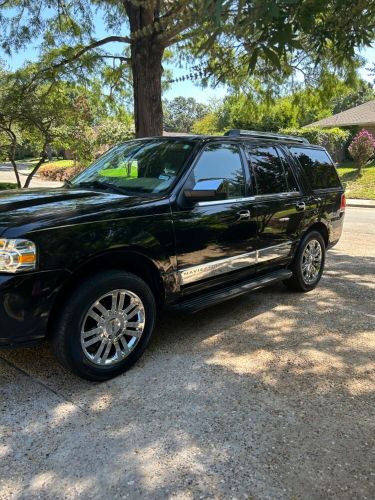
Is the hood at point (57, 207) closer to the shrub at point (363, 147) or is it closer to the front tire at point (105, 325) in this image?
the front tire at point (105, 325)

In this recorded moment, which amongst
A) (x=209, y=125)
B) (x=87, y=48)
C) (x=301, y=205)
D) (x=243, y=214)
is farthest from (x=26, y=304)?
(x=209, y=125)

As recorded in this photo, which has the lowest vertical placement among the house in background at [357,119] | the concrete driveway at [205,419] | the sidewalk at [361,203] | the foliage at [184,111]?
the sidewalk at [361,203]

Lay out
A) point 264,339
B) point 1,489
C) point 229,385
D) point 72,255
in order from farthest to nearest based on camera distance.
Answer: point 264,339 → point 229,385 → point 72,255 → point 1,489

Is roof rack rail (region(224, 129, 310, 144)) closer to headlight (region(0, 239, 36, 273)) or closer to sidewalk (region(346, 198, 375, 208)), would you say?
headlight (region(0, 239, 36, 273))

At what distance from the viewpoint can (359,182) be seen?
77.2 ft

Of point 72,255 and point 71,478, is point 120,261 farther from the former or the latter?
point 71,478

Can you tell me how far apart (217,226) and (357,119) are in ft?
105

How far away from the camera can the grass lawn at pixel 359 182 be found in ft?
69.4

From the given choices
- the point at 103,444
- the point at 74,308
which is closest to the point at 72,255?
the point at 74,308

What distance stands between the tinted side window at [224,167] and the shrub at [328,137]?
25.6 meters

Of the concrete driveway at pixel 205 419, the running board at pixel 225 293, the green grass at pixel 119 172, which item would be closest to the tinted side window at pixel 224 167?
the green grass at pixel 119 172

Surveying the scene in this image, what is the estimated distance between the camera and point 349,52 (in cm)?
401

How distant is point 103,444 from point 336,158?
31640 millimetres

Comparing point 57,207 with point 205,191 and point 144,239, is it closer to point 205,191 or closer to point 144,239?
point 144,239
